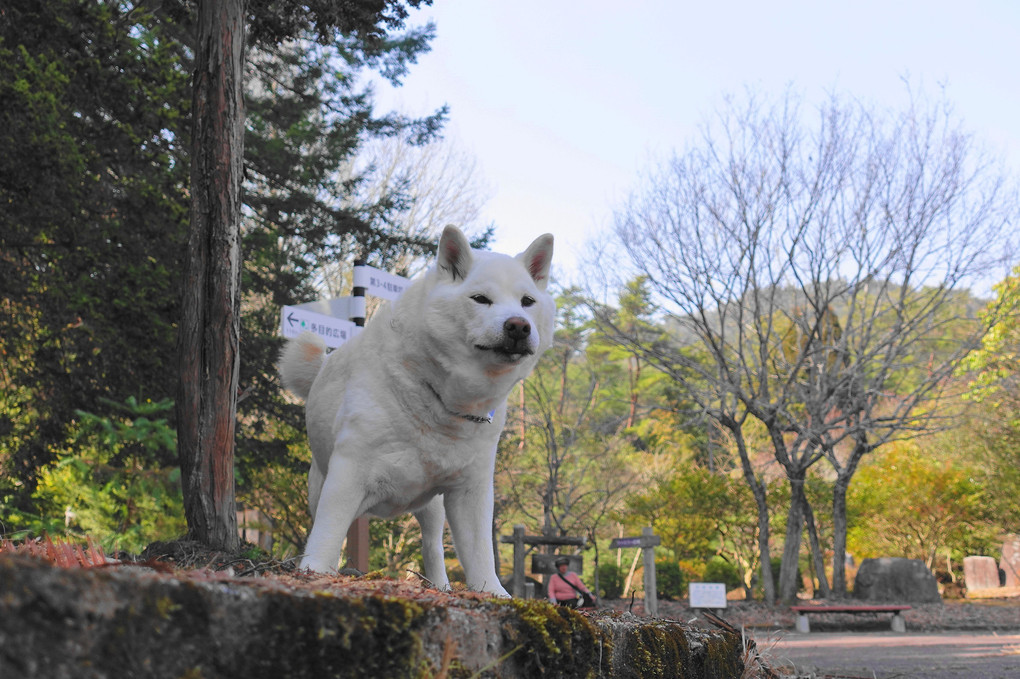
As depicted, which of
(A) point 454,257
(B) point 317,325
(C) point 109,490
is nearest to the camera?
(A) point 454,257

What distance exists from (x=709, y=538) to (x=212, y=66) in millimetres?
22393

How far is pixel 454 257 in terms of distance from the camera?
9.23 feet

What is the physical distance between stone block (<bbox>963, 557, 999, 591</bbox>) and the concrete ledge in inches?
1159

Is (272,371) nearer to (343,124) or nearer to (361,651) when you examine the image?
(343,124)

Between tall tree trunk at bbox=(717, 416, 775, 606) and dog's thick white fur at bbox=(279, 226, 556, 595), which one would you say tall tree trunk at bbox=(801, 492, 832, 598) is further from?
dog's thick white fur at bbox=(279, 226, 556, 595)

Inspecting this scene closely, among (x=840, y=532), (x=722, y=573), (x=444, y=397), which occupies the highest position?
(x=840, y=532)

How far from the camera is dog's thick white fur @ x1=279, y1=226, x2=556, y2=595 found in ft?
8.73

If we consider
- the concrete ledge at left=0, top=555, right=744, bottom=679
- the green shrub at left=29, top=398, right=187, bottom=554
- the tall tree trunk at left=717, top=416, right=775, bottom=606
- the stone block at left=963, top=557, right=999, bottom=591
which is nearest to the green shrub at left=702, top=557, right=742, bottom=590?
the tall tree trunk at left=717, top=416, right=775, bottom=606

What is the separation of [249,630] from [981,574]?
30527 mm

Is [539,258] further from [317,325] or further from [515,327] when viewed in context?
[317,325]

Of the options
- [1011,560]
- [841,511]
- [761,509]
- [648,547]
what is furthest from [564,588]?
[1011,560]

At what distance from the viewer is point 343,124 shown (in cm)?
1625

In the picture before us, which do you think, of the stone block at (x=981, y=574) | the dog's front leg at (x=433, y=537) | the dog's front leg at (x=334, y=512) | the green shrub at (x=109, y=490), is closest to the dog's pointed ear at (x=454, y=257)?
the dog's front leg at (x=334, y=512)

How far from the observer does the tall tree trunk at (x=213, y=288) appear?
402 centimetres
